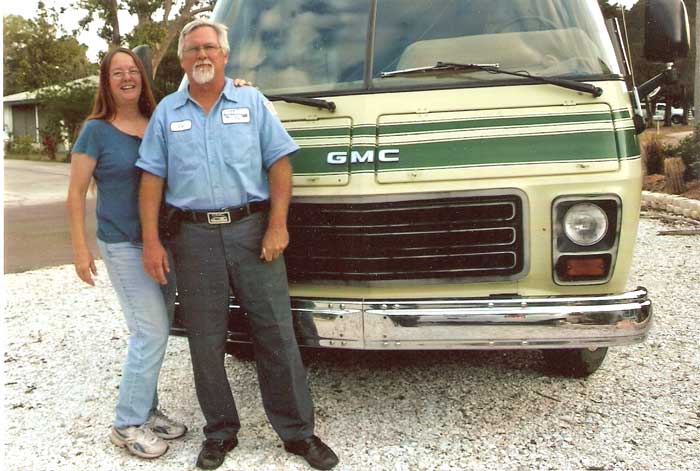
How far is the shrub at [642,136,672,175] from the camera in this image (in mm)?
14258

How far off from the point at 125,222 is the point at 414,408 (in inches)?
73.0

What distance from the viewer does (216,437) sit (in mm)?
3539

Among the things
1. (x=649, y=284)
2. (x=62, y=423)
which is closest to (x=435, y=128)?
(x=62, y=423)

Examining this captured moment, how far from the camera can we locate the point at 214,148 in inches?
128

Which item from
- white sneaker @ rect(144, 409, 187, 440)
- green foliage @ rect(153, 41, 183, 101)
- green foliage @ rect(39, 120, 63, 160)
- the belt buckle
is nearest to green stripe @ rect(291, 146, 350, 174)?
the belt buckle

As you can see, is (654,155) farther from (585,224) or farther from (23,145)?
(23,145)

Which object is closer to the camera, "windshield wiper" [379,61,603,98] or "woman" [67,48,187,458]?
"woman" [67,48,187,458]

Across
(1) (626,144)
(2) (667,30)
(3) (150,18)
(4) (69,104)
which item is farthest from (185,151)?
(4) (69,104)

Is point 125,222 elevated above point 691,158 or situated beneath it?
elevated above

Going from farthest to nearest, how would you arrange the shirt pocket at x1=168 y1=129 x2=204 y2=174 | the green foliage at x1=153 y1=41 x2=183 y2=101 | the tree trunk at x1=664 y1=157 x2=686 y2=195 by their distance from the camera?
the green foliage at x1=153 y1=41 x2=183 y2=101
the tree trunk at x1=664 y1=157 x2=686 y2=195
the shirt pocket at x1=168 y1=129 x2=204 y2=174

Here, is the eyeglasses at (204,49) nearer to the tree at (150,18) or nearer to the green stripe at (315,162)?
the green stripe at (315,162)

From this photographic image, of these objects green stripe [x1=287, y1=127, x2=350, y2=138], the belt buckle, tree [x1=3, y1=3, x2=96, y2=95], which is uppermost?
tree [x1=3, y1=3, x2=96, y2=95]

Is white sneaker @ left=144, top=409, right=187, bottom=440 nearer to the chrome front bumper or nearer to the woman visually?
the woman

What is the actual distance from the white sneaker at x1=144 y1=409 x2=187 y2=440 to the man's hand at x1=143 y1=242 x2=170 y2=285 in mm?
856
